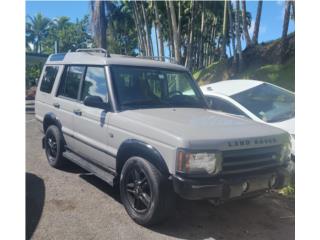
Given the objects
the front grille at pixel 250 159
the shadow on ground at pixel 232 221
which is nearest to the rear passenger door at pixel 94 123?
the shadow on ground at pixel 232 221

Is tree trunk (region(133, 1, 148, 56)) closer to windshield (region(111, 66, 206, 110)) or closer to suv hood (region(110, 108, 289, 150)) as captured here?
windshield (region(111, 66, 206, 110))

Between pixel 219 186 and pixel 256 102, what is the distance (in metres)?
3.04

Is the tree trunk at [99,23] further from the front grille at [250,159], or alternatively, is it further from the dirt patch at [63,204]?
the front grille at [250,159]

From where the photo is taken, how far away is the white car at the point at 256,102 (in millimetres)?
5938

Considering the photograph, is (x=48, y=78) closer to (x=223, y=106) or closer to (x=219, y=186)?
(x=223, y=106)

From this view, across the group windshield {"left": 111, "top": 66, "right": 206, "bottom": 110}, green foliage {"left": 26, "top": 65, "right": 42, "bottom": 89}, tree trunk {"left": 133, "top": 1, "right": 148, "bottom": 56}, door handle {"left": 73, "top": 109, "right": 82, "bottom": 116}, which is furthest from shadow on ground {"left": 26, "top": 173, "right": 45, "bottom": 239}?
tree trunk {"left": 133, "top": 1, "right": 148, "bottom": 56}

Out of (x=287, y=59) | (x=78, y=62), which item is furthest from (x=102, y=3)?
(x=78, y=62)

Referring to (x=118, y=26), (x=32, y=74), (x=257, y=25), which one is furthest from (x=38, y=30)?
(x=257, y=25)

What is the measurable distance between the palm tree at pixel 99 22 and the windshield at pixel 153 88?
38.6 feet

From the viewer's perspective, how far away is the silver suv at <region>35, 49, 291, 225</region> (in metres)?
3.65

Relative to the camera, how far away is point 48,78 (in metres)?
6.73
